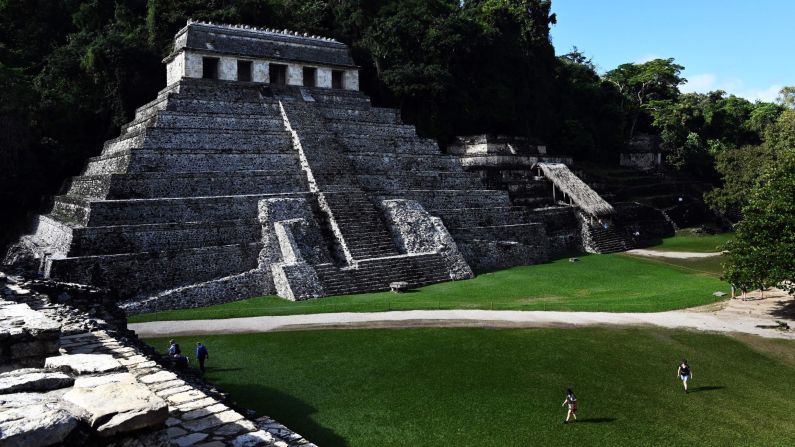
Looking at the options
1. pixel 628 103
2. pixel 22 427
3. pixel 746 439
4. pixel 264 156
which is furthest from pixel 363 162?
pixel 628 103

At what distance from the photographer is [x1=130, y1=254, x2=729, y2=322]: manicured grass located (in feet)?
61.6

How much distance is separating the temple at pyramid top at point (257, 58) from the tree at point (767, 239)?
21797mm

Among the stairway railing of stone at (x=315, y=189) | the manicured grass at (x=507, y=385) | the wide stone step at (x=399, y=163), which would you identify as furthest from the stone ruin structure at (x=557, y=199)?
the manicured grass at (x=507, y=385)

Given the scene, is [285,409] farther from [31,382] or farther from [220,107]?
Result: [220,107]

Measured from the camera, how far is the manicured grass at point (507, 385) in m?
9.91

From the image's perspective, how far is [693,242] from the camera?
35.2m

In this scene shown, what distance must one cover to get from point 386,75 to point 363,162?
10.0 metres

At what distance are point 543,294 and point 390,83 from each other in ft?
63.5

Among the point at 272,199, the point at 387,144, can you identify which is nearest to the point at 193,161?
the point at 272,199

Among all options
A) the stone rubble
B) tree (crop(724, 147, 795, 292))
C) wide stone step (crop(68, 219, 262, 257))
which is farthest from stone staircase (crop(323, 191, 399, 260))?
the stone rubble

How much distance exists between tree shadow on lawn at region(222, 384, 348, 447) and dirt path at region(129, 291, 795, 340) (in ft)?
15.2

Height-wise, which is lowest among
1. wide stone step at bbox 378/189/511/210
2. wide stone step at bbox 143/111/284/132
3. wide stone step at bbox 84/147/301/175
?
wide stone step at bbox 378/189/511/210

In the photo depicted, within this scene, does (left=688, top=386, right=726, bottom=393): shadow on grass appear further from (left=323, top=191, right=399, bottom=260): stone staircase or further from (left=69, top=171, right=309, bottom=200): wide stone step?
(left=69, top=171, right=309, bottom=200): wide stone step

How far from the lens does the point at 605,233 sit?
32.8 metres
